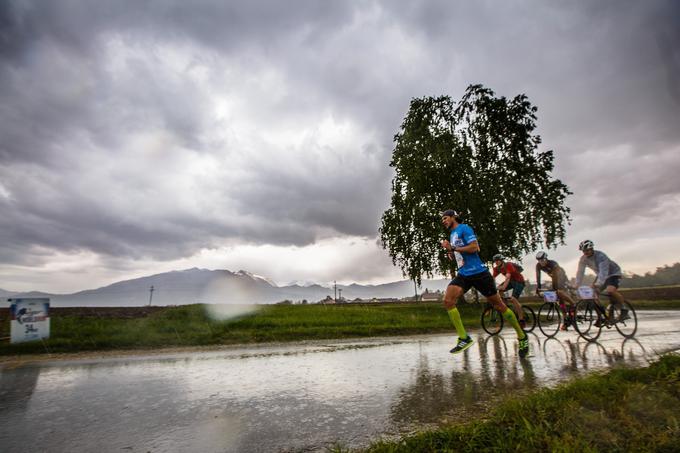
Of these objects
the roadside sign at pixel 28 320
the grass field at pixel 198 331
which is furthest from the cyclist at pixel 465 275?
the roadside sign at pixel 28 320

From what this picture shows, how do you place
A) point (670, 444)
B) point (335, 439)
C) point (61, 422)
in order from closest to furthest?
point (670, 444) → point (335, 439) → point (61, 422)

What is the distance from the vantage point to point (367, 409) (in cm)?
385

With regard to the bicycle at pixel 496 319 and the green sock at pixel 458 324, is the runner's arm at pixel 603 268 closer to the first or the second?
the bicycle at pixel 496 319

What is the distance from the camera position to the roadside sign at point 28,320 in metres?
10.7

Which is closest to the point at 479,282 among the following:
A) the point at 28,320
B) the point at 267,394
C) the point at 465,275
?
the point at 465,275

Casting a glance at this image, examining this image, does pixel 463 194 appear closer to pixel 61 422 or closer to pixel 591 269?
pixel 591 269

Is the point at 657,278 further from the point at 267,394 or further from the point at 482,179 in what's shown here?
the point at 267,394

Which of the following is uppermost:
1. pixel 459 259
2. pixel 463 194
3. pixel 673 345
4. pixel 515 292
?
pixel 463 194

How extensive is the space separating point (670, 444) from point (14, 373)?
951 centimetres

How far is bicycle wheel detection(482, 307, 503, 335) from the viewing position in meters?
10.6

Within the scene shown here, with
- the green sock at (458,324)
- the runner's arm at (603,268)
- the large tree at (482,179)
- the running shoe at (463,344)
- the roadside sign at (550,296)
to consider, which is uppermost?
the large tree at (482,179)

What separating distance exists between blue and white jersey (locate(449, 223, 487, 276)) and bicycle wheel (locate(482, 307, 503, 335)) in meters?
4.57

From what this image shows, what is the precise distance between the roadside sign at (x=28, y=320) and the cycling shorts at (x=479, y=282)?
12.3 metres

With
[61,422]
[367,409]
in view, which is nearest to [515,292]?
[367,409]
